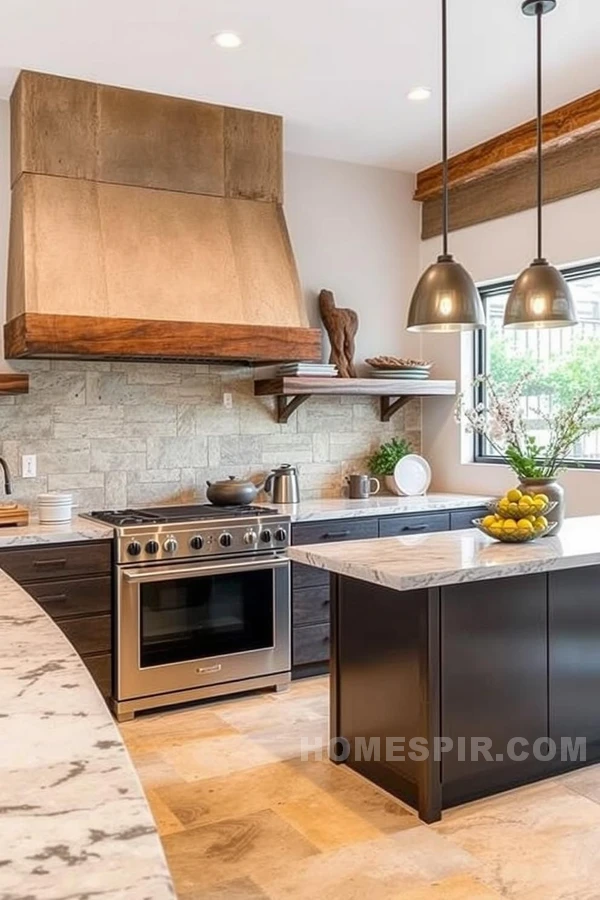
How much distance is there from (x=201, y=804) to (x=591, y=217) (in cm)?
340

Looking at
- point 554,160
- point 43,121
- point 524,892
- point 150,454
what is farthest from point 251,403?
point 524,892

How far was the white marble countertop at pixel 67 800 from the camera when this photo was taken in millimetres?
698

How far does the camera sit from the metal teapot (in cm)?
458

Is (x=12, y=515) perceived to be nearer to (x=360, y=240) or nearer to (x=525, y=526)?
(x=525, y=526)

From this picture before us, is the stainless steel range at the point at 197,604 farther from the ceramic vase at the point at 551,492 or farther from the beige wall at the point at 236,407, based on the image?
the ceramic vase at the point at 551,492

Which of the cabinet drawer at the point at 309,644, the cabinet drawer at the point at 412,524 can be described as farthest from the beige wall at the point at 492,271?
the cabinet drawer at the point at 309,644

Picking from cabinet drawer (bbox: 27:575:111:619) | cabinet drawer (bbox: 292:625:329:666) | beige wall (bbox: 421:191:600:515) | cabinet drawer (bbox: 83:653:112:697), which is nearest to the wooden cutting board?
cabinet drawer (bbox: 27:575:111:619)

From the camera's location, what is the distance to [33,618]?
1.72 meters

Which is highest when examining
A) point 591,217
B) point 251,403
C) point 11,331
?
point 591,217

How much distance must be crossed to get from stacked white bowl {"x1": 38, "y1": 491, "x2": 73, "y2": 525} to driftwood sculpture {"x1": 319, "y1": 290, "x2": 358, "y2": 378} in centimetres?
187

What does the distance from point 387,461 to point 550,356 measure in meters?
1.19

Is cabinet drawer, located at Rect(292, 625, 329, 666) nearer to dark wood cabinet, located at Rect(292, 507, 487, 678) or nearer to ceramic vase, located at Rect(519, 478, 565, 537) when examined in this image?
dark wood cabinet, located at Rect(292, 507, 487, 678)

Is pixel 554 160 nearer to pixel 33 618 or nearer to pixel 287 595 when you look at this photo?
pixel 287 595

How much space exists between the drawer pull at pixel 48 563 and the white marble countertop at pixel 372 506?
46.3 inches
